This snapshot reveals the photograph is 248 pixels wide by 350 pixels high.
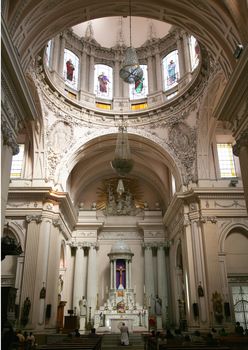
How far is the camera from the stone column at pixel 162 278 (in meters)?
22.2

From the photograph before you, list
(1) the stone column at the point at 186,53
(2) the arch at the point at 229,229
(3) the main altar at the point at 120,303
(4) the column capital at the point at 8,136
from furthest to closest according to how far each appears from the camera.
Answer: (3) the main altar at the point at 120,303
(1) the stone column at the point at 186,53
(2) the arch at the point at 229,229
(4) the column capital at the point at 8,136

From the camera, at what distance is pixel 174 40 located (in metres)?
21.8

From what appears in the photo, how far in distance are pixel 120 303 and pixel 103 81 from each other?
14387 millimetres

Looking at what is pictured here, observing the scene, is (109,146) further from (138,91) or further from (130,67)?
(130,67)

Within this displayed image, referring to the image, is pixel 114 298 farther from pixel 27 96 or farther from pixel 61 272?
pixel 27 96

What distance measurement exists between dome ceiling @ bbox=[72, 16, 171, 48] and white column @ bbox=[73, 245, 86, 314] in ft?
49.2

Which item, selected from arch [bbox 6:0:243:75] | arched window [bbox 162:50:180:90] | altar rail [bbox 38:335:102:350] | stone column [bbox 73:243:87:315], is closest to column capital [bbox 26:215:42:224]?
stone column [bbox 73:243:87:315]

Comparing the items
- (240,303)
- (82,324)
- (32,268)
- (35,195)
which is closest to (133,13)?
(35,195)

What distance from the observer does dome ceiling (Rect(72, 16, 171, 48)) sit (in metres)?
23.9

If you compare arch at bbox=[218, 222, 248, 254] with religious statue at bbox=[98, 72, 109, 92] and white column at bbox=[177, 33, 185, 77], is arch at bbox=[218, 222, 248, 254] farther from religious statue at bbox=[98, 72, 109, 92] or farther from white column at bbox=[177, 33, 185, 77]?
religious statue at bbox=[98, 72, 109, 92]

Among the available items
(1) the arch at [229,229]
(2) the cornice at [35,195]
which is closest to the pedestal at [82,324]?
(2) the cornice at [35,195]

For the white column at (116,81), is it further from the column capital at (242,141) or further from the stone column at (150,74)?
the column capital at (242,141)

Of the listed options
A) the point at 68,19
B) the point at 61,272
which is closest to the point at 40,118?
the point at 68,19

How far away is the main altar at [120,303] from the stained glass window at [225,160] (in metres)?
8.72
